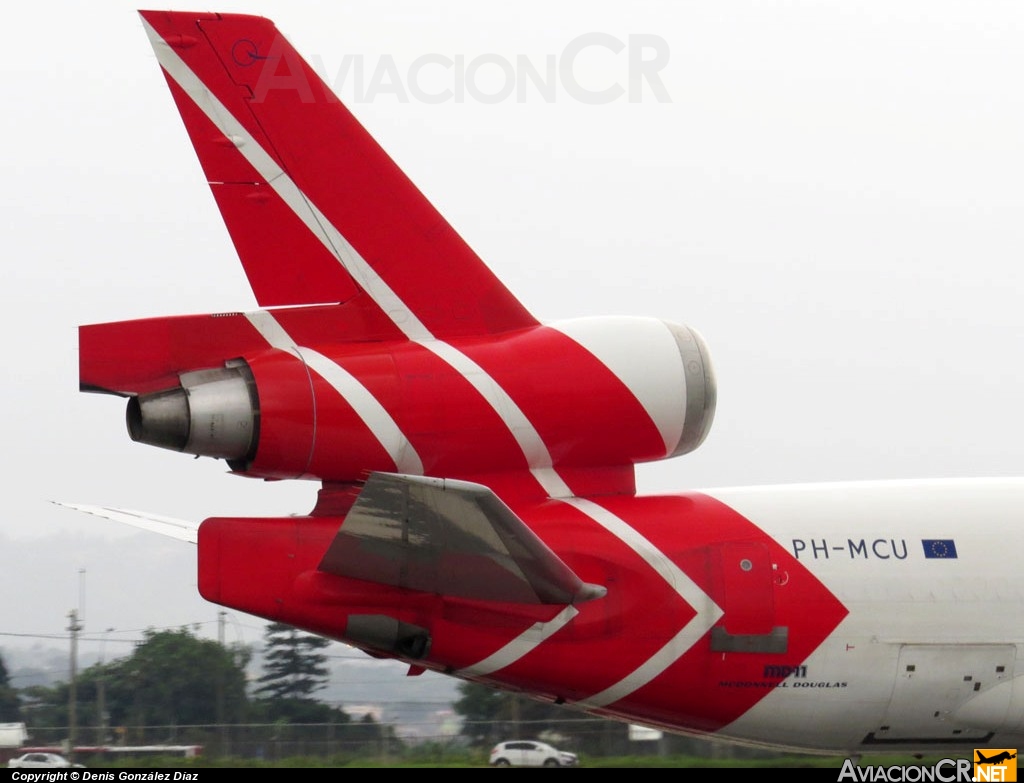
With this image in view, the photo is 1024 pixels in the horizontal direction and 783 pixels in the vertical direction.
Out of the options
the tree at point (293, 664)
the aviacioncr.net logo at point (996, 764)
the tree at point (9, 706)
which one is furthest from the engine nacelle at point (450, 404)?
the tree at point (9, 706)

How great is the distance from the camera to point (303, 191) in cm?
1038

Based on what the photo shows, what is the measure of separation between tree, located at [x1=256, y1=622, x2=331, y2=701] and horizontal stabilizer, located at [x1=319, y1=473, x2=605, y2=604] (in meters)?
11.1

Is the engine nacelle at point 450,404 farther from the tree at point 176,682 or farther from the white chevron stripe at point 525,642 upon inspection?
the tree at point 176,682

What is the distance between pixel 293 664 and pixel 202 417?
12317mm

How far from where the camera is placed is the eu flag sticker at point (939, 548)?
11648 millimetres

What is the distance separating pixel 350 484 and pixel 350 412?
0.71m

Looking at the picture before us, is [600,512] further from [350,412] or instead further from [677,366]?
[350,412]

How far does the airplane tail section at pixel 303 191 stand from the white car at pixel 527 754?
769 cm

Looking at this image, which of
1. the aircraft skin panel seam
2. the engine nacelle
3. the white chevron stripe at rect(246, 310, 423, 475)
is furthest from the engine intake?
the aircraft skin panel seam

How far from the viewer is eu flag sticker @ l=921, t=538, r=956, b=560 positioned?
11.6 m

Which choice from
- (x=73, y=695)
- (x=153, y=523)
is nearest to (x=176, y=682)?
(x=73, y=695)

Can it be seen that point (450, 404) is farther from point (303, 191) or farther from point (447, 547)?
point (303, 191)

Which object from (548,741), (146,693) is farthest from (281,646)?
(548,741)

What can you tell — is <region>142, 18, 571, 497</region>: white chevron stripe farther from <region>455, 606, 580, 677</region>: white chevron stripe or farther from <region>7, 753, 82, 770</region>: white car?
<region>7, 753, 82, 770</region>: white car
